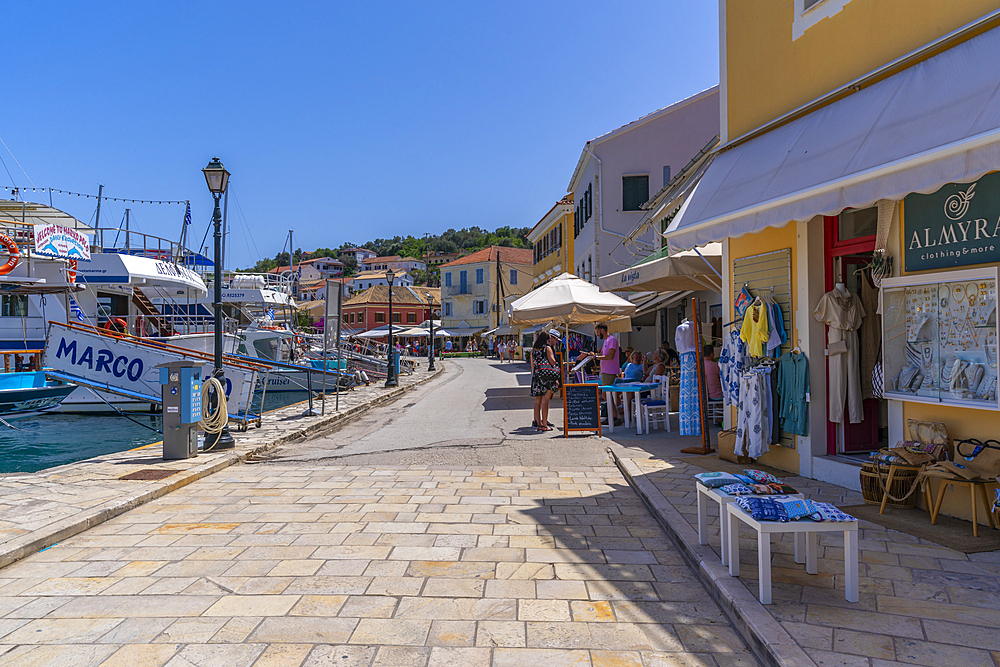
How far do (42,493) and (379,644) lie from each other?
515 cm

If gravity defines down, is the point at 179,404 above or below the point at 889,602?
above

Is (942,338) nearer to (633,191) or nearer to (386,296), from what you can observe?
(633,191)

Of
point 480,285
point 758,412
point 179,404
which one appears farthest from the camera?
point 480,285

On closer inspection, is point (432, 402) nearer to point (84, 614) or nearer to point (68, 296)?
point (68, 296)

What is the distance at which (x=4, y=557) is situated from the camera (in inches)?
183

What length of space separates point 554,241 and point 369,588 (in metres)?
34.5

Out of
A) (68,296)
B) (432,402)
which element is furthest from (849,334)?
(68,296)

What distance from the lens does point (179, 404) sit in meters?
8.41

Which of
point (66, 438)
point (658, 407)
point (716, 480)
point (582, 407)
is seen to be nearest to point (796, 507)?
point (716, 480)

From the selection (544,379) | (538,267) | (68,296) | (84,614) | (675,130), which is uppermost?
(675,130)

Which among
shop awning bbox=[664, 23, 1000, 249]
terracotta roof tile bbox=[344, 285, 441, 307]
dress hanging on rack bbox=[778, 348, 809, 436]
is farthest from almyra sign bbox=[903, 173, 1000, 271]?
terracotta roof tile bbox=[344, 285, 441, 307]

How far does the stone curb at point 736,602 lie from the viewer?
3045 mm

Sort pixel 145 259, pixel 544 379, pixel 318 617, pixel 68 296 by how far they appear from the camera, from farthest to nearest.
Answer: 1. pixel 145 259
2. pixel 68 296
3. pixel 544 379
4. pixel 318 617

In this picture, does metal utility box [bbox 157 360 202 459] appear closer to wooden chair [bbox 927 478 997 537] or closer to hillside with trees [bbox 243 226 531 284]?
wooden chair [bbox 927 478 997 537]
